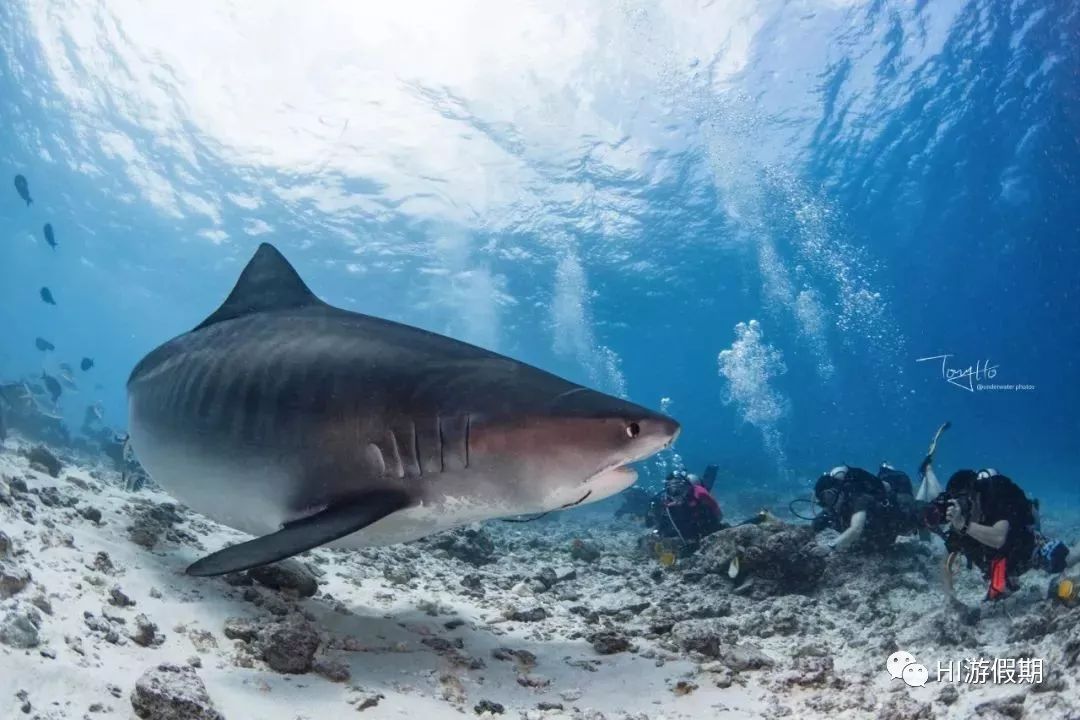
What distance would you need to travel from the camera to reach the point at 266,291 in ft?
14.8

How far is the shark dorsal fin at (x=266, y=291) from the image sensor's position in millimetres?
4426

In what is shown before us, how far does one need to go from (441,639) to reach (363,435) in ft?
5.50

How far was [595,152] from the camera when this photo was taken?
2706 centimetres

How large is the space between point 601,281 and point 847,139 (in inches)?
685

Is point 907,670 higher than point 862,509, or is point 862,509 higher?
point 862,509

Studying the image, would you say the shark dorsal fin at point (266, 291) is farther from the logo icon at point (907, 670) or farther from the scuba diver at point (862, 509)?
→ the scuba diver at point (862, 509)

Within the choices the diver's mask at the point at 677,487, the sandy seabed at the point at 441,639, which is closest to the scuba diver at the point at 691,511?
the diver's mask at the point at 677,487

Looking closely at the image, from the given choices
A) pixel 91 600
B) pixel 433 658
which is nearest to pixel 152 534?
pixel 91 600

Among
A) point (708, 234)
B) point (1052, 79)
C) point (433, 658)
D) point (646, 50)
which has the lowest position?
point (433, 658)

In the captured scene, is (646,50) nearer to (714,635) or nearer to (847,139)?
(847,139)

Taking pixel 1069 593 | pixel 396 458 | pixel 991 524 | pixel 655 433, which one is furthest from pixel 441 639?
pixel 991 524

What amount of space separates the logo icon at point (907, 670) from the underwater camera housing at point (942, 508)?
1.62 m

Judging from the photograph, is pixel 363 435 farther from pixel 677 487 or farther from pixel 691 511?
pixel 677 487

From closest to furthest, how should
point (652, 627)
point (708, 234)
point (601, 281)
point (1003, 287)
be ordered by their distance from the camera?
point (652, 627) < point (708, 234) < point (601, 281) < point (1003, 287)
